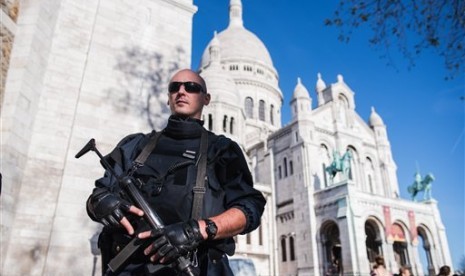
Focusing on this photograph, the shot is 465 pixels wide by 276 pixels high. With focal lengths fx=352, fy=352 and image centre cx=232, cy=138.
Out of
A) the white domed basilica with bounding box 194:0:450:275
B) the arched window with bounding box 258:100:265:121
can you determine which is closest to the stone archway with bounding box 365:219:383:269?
the white domed basilica with bounding box 194:0:450:275

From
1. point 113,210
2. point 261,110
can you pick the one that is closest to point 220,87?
point 261,110

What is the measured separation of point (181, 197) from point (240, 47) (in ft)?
168

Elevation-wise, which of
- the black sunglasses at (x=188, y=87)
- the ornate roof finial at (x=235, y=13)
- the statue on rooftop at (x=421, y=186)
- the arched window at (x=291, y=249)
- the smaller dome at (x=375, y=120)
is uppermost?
the ornate roof finial at (x=235, y=13)

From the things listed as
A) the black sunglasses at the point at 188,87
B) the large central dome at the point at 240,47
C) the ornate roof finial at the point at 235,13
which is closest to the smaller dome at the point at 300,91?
the large central dome at the point at 240,47

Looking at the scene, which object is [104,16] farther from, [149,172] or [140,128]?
[149,172]

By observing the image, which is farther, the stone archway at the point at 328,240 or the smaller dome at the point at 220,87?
the smaller dome at the point at 220,87

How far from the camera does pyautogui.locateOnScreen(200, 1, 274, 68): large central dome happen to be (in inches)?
1969

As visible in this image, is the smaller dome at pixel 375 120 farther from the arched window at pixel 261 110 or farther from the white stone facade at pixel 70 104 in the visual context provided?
the white stone facade at pixel 70 104

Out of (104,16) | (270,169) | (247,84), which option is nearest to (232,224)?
(104,16)

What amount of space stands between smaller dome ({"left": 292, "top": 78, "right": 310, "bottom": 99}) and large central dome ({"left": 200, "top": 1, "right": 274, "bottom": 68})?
17.1 metres

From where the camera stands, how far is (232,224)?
2025mm

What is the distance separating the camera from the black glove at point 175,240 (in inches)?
68.2

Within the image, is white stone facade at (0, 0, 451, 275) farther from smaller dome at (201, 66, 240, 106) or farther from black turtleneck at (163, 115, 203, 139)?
smaller dome at (201, 66, 240, 106)

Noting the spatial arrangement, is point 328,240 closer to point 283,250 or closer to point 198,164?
point 283,250
